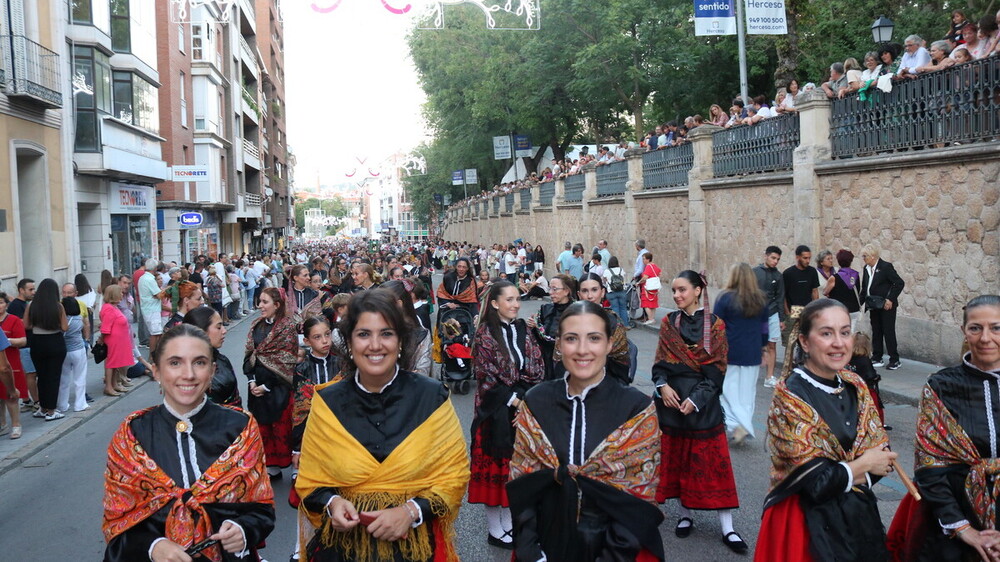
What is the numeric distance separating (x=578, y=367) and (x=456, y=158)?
53734 millimetres

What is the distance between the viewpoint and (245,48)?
4831 centimetres

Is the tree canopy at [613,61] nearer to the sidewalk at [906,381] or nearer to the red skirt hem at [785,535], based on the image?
the sidewalk at [906,381]

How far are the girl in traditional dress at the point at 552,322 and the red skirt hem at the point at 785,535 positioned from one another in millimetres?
2149

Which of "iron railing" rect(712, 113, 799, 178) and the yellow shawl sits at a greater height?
"iron railing" rect(712, 113, 799, 178)

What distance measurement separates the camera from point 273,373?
7.11 metres

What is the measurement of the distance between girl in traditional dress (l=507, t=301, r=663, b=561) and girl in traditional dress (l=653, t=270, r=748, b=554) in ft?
7.40

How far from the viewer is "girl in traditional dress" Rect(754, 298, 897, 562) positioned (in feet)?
11.1

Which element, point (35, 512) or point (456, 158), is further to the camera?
point (456, 158)

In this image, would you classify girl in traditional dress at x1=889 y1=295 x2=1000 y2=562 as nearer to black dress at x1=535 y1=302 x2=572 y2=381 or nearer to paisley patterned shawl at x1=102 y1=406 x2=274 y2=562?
black dress at x1=535 y1=302 x2=572 y2=381

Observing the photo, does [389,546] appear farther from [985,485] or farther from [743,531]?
[743,531]

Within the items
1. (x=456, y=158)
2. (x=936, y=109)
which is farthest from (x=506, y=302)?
(x=456, y=158)

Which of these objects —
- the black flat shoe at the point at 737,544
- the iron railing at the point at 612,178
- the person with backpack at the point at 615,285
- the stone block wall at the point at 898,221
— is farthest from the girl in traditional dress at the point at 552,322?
the iron railing at the point at 612,178

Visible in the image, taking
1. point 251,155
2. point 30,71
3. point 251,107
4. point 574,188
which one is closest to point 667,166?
point 574,188

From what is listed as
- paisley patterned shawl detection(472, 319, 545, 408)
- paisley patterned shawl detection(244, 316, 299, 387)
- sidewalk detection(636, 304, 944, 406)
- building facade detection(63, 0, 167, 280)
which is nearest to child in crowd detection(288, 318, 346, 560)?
paisley patterned shawl detection(244, 316, 299, 387)
